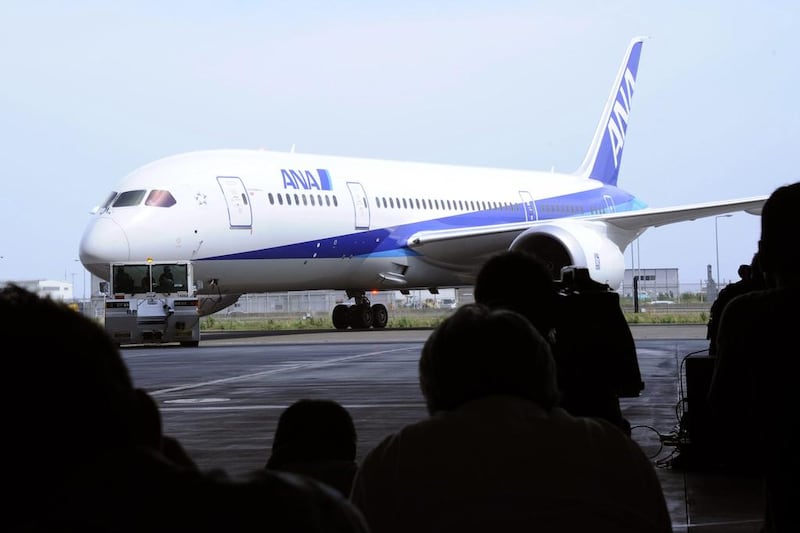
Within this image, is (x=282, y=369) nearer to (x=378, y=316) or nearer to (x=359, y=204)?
(x=359, y=204)

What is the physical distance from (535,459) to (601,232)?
85.4 ft

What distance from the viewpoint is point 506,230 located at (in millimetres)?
27547

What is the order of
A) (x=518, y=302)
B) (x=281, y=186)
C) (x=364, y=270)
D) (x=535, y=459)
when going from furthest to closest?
(x=364, y=270)
(x=281, y=186)
(x=518, y=302)
(x=535, y=459)

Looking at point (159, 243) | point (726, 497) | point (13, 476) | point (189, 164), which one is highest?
point (189, 164)

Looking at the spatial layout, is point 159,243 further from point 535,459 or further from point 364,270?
point 535,459

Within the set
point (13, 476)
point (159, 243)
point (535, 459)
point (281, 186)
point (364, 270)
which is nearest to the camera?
point (13, 476)

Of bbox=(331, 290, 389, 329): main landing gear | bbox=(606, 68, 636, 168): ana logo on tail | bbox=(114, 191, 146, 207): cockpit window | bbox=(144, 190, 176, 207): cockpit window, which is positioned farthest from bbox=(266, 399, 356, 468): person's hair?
bbox=(606, 68, 636, 168): ana logo on tail

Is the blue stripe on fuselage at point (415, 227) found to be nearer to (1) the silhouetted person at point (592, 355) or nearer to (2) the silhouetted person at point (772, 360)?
(1) the silhouetted person at point (592, 355)

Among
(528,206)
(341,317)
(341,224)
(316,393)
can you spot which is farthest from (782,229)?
(341,317)

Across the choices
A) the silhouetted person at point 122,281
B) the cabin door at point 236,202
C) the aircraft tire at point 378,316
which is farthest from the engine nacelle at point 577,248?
the silhouetted person at point 122,281

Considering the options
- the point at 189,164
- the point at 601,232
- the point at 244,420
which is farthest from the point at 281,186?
the point at 244,420

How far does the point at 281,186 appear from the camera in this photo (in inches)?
969

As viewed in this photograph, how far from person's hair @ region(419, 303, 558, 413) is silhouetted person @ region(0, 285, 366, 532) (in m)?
1.05

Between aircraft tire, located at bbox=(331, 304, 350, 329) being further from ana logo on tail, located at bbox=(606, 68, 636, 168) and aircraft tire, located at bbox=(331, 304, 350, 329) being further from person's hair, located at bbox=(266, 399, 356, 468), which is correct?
person's hair, located at bbox=(266, 399, 356, 468)
